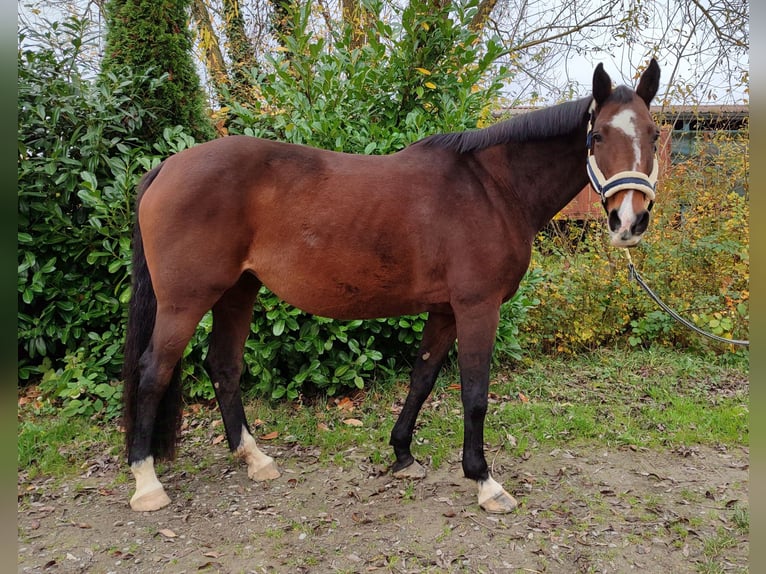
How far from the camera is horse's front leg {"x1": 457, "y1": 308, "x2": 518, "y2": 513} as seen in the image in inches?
103

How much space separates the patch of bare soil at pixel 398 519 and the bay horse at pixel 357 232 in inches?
10.2

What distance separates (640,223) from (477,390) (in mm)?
1208

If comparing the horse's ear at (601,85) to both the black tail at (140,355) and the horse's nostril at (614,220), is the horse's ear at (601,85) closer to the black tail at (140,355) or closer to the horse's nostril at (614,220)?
the horse's nostril at (614,220)

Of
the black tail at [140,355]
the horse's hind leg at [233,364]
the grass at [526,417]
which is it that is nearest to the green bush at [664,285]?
the grass at [526,417]

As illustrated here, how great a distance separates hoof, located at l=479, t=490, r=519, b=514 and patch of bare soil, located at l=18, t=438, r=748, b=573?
0.14 ft

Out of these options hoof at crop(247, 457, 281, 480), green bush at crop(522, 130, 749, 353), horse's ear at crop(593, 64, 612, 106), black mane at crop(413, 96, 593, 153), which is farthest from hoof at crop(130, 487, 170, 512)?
green bush at crop(522, 130, 749, 353)

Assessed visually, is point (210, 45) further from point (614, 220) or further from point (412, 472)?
point (614, 220)

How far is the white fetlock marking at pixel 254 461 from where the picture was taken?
310 cm

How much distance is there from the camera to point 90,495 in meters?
2.91

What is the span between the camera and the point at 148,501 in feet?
8.95

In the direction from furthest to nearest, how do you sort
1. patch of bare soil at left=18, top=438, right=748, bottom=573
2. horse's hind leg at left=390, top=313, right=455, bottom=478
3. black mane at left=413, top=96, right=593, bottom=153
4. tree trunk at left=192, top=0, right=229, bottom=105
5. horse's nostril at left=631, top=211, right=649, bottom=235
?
tree trunk at left=192, top=0, right=229, bottom=105 → horse's hind leg at left=390, top=313, right=455, bottom=478 → black mane at left=413, top=96, right=593, bottom=153 → patch of bare soil at left=18, top=438, right=748, bottom=573 → horse's nostril at left=631, top=211, right=649, bottom=235

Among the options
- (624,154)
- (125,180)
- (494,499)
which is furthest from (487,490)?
(125,180)

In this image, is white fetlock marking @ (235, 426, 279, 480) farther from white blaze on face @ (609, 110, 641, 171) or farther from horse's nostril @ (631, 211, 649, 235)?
white blaze on face @ (609, 110, 641, 171)

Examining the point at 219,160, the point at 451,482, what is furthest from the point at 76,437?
the point at 451,482
